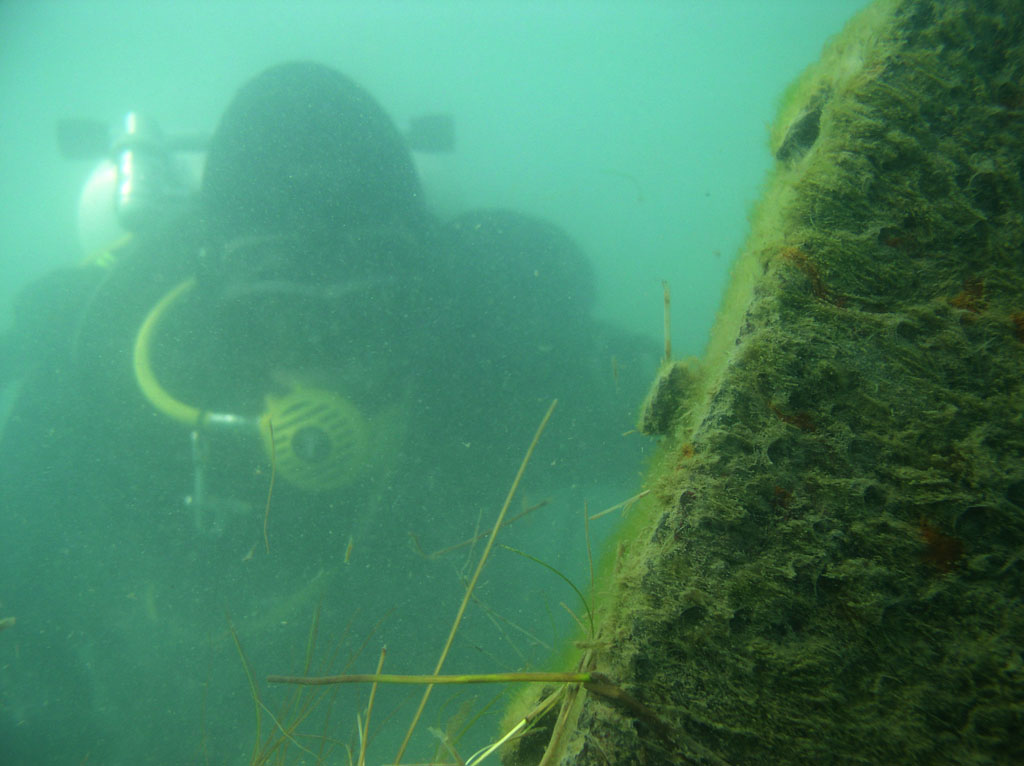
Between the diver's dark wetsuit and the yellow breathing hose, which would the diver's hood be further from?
the yellow breathing hose

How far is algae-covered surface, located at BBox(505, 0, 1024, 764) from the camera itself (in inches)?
28.9

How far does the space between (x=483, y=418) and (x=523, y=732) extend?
10.9 feet

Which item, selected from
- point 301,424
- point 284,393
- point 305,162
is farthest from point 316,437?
point 305,162

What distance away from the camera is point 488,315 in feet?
14.5

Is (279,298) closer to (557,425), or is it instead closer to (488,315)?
(488,315)

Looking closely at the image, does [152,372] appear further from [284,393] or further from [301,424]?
[301,424]

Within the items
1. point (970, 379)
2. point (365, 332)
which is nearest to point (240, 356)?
point (365, 332)

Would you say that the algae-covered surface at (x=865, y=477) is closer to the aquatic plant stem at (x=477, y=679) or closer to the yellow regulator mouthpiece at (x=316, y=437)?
the aquatic plant stem at (x=477, y=679)

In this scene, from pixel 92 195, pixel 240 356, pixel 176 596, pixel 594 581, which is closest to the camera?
pixel 594 581

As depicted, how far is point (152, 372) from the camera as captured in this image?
14.5 ft

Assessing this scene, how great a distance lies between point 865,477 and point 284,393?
460cm

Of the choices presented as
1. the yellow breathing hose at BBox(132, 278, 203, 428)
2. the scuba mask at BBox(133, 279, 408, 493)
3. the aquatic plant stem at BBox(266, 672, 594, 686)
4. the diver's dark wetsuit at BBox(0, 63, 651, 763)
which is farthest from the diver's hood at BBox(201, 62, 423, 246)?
the aquatic plant stem at BBox(266, 672, 594, 686)

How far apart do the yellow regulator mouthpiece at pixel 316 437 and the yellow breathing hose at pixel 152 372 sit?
1003mm

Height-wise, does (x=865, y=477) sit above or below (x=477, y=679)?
above
